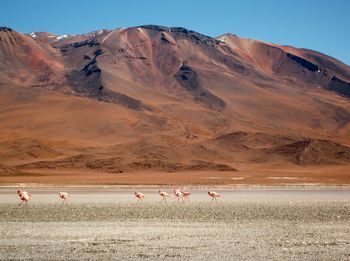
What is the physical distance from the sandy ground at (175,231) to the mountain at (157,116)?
143ft

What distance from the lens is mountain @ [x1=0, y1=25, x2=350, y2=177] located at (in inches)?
3688

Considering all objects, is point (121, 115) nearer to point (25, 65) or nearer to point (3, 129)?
point (3, 129)

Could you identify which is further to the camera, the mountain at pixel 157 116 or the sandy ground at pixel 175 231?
the mountain at pixel 157 116

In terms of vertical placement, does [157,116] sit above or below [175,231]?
above

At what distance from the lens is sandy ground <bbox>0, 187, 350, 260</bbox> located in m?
16.3

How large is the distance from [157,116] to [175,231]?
366ft

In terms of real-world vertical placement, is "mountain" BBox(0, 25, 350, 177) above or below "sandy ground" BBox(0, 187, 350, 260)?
above

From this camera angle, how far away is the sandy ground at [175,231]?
1628 cm

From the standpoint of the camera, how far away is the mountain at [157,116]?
9369 centimetres

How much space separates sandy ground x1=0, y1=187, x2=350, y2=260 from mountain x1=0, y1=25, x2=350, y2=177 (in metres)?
43.6

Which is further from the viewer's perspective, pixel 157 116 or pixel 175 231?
pixel 157 116

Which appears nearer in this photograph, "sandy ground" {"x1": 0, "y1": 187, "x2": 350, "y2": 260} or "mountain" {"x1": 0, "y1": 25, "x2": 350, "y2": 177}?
"sandy ground" {"x1": 0, "y1": 187, "x2": 350, "y2": 260}

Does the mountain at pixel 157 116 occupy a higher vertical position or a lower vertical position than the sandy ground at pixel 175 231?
higher

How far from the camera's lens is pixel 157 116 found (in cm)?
13188
